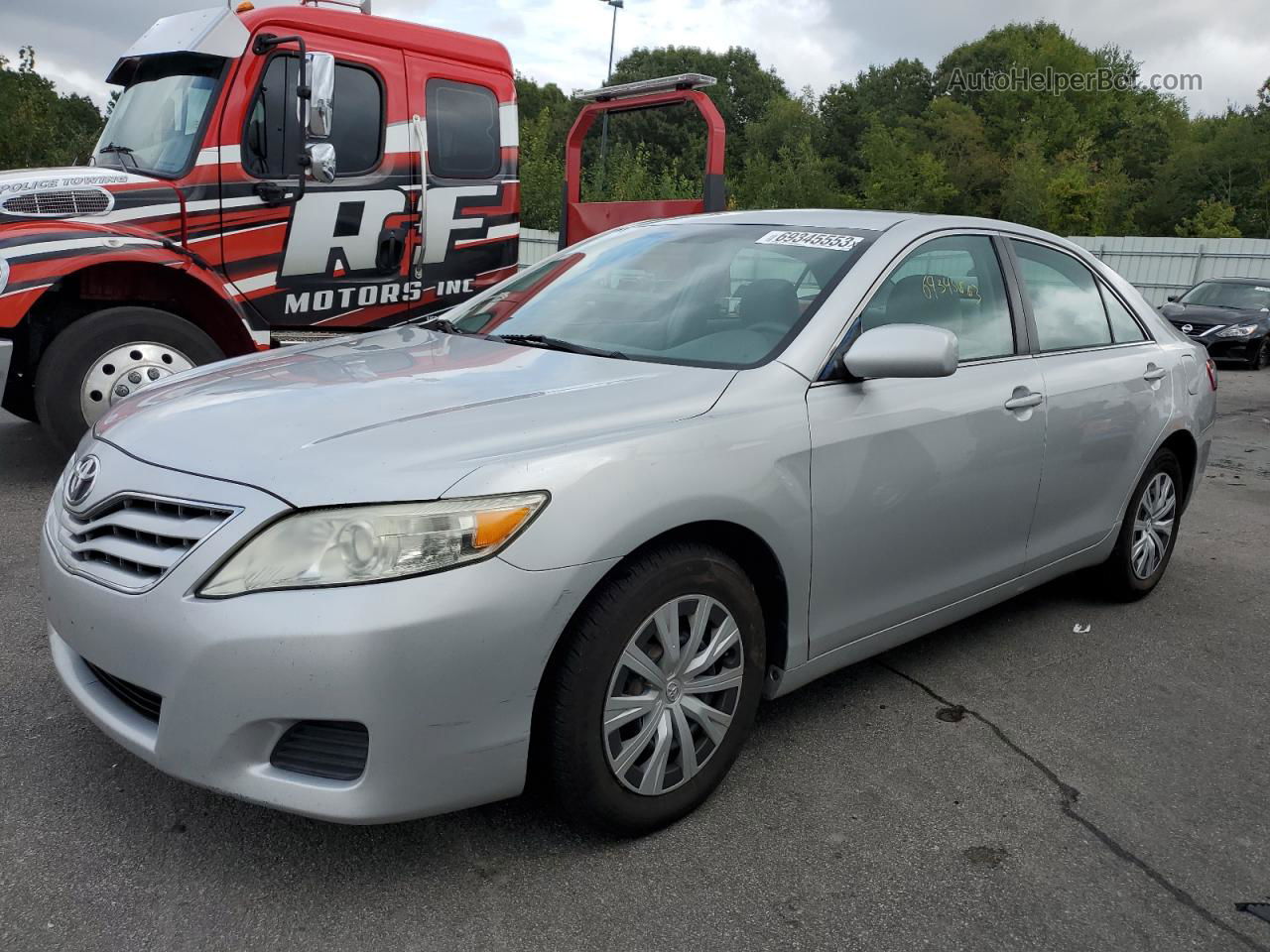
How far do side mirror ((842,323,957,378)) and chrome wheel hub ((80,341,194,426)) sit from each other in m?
3.82

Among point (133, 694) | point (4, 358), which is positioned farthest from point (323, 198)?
point (133, 694)

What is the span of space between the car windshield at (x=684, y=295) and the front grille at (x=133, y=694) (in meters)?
1.50

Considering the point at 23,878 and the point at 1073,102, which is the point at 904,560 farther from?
the point at 1073,102

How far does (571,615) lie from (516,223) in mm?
5419

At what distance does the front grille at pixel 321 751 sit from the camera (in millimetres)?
2145

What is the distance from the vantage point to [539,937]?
2213 mm

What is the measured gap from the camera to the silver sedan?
6.93ft

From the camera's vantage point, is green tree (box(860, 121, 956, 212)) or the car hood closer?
the car hood

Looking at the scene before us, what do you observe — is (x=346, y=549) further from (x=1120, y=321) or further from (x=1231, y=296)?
(x=1231, y=296)

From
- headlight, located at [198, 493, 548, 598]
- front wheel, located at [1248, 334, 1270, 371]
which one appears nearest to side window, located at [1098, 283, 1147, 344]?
headlight, located at [198, 493, 548, 598]

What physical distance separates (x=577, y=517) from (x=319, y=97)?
4.20 metres

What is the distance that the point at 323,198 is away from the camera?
6.13m

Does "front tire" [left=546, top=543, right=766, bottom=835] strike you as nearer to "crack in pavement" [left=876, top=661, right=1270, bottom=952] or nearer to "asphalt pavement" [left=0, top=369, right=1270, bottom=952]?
"asphalt pavement" [left=0, top=369, right=1270, bottom=952]

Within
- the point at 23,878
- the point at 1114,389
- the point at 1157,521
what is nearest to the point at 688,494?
the point at 23,878
